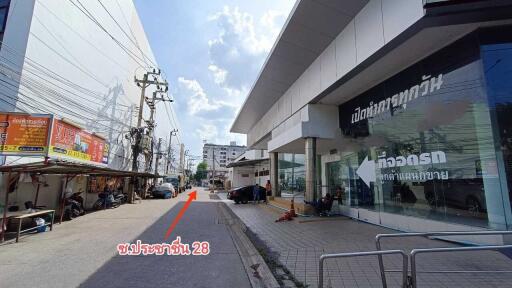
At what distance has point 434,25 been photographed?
598 centimetres

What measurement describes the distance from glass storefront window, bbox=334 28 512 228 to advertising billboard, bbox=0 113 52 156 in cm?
1273

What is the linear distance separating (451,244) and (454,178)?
5.52 ft

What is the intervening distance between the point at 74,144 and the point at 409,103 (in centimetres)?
1445

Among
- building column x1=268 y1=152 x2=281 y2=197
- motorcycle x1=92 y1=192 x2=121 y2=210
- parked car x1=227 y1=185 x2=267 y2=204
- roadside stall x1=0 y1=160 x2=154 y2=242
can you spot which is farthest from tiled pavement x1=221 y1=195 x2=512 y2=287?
parked car x1=227 y1=185 x2=267 y2=204

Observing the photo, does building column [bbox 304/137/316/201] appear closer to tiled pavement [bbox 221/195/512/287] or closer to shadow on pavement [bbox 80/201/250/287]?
tiled pavement [bbox 221/195/512/287]

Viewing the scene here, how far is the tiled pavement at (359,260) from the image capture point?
13.6ft

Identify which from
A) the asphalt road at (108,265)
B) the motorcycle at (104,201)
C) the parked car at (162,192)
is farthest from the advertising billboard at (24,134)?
the parked car at (162,192)

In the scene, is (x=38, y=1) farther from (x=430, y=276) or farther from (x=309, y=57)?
(x=430, y=276)

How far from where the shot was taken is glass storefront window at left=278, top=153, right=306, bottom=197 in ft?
54.2

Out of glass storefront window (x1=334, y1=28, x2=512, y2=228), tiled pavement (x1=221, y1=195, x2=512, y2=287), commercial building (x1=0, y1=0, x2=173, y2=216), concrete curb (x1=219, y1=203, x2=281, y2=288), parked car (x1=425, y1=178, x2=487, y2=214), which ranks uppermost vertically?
commercial building (x1=0, y1=0, x2=173, y2=216)

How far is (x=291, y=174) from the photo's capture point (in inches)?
723

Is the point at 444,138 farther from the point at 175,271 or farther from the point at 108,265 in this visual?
the point at 108,265

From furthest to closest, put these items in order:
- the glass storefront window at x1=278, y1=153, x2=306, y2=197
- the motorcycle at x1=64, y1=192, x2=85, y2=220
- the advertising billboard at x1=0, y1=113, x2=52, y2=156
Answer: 1. the glass storefront window at x1=278, y1=153, x2=306, y2=197
2. the motorcycle at x1=64, y1=192, x2=85, y2=220
3. the advertising billboard at x1=0, y1=113, x2=52, y2=156

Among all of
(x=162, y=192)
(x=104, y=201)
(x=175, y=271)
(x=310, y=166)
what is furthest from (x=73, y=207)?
(x=162, y=192)
